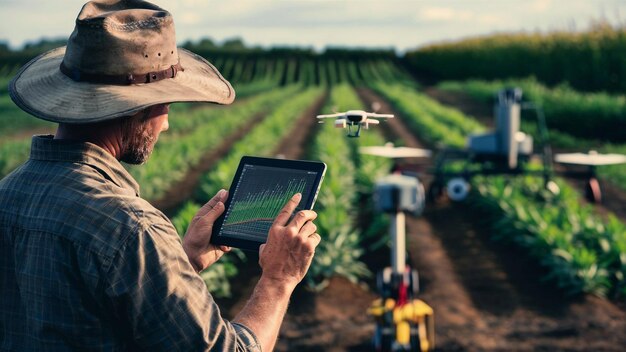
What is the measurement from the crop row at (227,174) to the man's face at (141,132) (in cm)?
438

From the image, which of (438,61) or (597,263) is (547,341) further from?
(438,61)

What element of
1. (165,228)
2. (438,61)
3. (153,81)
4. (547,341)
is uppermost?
(438,61)

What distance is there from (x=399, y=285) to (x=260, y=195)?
8.94 ft

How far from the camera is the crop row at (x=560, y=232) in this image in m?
6.68

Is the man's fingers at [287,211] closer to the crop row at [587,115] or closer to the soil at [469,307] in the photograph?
the soil at [469,307]

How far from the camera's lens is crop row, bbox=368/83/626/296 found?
6.68 metres

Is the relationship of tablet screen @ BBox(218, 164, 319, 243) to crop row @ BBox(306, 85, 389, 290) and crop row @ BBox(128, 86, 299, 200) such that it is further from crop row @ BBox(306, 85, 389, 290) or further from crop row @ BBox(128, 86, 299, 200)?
crop row @ BBox(128, 86, 299, 200)

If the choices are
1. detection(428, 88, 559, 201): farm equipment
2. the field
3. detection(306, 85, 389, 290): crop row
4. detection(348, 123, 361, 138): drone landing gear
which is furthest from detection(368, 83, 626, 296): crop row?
detection(348, 123, 361, 138): drone landing gear

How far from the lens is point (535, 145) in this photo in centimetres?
1573

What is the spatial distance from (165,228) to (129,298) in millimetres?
156

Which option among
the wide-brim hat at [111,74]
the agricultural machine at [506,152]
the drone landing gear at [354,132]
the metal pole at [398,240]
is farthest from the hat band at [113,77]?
the agricultural machine at [506,152]

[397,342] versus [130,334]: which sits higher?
[130,334]

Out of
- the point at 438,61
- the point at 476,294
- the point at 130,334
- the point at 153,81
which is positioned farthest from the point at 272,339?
the point at 438,61

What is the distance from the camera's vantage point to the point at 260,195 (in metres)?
2.01
